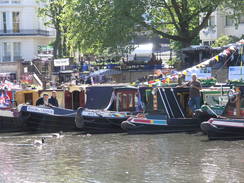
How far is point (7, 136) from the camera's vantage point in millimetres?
25312

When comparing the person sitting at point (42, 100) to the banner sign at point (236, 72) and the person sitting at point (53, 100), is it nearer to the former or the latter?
the person sitting at point (53, 100)

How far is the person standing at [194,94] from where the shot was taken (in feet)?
78.4

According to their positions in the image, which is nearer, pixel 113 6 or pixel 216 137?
pixel 216 137

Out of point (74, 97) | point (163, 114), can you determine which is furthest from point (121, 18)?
point (163, 114)

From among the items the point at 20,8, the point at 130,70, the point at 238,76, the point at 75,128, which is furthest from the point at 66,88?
the point at 20,8

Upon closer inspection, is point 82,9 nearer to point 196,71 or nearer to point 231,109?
point 196,71

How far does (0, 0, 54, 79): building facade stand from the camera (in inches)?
2350

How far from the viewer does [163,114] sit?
24766mm

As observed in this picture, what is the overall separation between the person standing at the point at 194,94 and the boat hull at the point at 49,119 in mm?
5447

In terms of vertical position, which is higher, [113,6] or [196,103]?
[113,6]

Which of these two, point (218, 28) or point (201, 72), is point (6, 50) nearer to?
point (218, 28)

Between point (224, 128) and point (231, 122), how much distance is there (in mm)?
358

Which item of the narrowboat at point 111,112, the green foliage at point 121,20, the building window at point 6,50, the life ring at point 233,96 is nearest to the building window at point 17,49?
the building window at point 6,50

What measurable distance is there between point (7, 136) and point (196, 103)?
27.3ft
